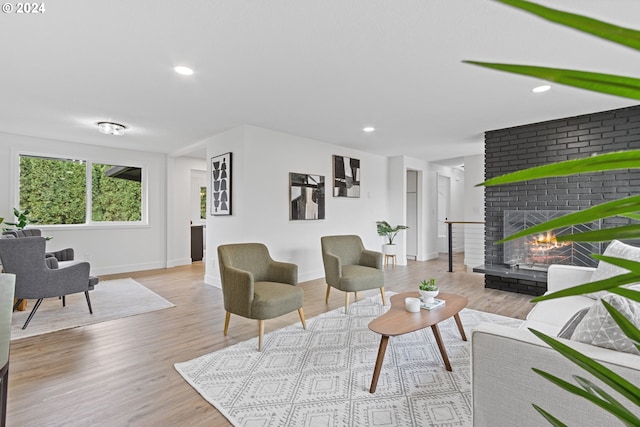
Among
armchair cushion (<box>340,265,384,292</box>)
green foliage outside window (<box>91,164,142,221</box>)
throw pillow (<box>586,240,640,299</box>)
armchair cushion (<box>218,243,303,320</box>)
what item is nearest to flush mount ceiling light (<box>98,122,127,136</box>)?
green foliage outside window (<box>91,164,142,221</box>)

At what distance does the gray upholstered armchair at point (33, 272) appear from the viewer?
9.95 feet

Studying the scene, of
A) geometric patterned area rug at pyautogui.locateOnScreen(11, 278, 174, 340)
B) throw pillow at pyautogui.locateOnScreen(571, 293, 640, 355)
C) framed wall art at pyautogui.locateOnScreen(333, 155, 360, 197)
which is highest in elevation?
framed wall art at pyautogui.locateOnScreen(333, 155, 360, 197)

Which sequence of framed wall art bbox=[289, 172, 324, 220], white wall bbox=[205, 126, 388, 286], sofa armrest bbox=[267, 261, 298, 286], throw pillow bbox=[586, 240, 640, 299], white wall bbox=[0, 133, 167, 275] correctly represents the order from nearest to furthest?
1. throw pillow bbox=[586, 240, 640, 299]
2. sofa armrest bbox=[267, 261, 298, 286]
3. white wall bbox=[205, 126, 388, 286]
4. white wall bbox=[0, 133, 167, 275]
5. framed wall art bbox=[289, 172, 324, 220]

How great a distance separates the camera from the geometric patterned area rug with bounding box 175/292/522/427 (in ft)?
6.02

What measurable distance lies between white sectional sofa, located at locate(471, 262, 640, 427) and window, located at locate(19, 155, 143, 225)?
249 inches

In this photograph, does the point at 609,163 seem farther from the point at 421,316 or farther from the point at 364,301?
the point at 364,301

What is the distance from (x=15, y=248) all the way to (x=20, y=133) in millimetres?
2870

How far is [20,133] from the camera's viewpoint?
486 cm

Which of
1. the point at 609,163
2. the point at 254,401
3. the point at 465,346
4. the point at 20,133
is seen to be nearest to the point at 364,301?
the point at 465,346

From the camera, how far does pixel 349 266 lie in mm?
4008

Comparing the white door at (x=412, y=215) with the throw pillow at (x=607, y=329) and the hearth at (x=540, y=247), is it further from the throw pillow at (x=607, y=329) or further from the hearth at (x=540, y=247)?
the throw pillow at (x=607, y=329)

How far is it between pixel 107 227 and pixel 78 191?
743 millimetres

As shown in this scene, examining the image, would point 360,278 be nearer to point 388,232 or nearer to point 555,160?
point 555,160

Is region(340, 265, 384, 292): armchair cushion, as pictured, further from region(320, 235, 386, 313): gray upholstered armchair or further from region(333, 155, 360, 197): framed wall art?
region(333, 155, 360, 197): framed wall art
